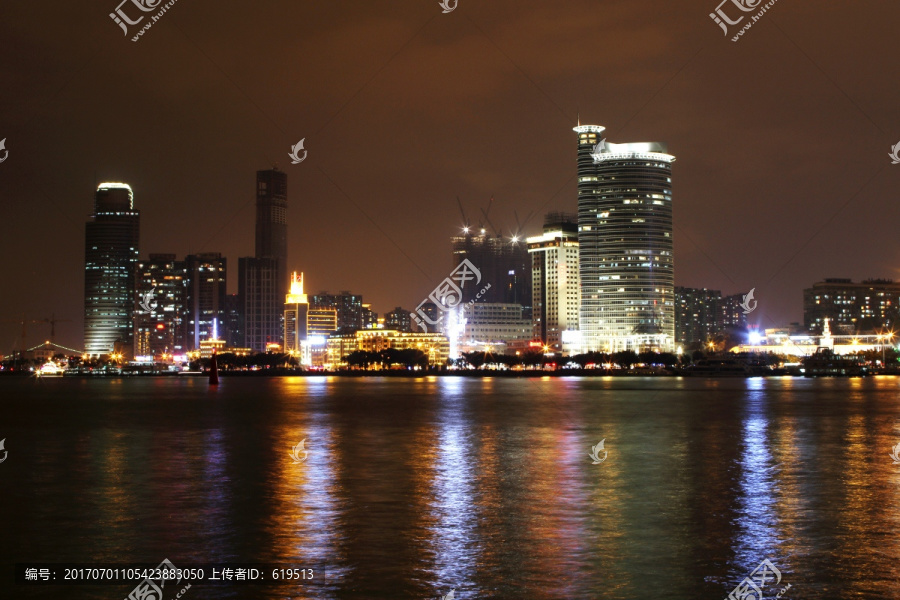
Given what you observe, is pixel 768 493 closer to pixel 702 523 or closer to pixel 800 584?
pixel 702 523

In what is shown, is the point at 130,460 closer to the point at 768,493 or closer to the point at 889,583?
the point at 768,493

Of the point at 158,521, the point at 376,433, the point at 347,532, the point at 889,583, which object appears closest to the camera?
the point at 889,583

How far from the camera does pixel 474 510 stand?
28281mm

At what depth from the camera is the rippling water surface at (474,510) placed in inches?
798

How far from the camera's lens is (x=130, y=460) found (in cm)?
4331

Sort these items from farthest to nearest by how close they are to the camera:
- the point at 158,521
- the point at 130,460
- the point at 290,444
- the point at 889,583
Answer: the point at 290,444 < the point at 130,460 < the point at 158,521 < the point at 889,583

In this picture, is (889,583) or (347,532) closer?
(889,583)

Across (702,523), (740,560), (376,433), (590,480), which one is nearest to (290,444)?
(376,433)

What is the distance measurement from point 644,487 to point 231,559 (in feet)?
51.1

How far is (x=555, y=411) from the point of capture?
81.4 m

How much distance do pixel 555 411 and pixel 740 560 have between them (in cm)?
5977

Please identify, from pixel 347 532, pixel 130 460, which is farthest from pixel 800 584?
pixel 130 460

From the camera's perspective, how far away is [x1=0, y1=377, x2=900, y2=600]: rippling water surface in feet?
66.5

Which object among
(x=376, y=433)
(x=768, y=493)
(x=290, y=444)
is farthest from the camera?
(x=376, y=433)
